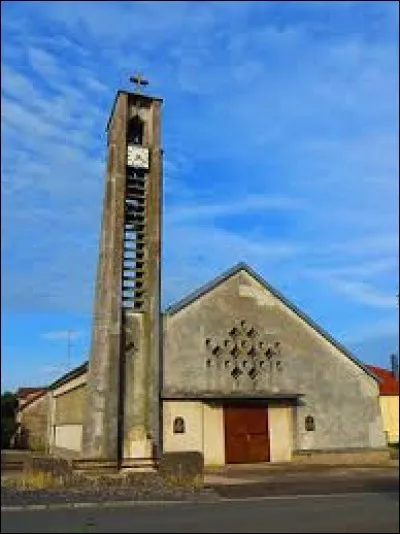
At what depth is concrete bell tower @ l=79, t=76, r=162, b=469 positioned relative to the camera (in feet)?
73.7

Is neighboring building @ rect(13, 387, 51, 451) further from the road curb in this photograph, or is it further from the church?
the road curb

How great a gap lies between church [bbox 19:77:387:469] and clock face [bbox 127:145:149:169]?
40 mm

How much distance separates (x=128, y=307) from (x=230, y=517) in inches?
475

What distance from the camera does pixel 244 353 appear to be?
28875mm

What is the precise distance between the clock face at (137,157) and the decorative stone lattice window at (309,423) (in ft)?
39.2

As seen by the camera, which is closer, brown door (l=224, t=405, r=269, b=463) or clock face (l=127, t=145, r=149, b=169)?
clock face (l=127, t=145, r=149, b=169)

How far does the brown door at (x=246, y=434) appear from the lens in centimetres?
2783

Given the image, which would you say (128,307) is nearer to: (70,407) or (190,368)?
(190,368)

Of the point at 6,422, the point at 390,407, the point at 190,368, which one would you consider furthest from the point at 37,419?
the point at 6,422

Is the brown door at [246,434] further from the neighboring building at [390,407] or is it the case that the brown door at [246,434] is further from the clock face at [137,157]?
the neighboring building at [390,407]

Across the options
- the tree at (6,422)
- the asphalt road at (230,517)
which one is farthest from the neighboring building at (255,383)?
the tree at (6,422)

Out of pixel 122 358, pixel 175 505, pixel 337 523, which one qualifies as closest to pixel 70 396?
pixel 122 358

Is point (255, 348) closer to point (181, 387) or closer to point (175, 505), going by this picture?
point (181, 387)

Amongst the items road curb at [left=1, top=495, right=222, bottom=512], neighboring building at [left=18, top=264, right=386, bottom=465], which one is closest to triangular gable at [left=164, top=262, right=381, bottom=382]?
neighboring building at [left=18, top=264, right=386, bottom=465]
